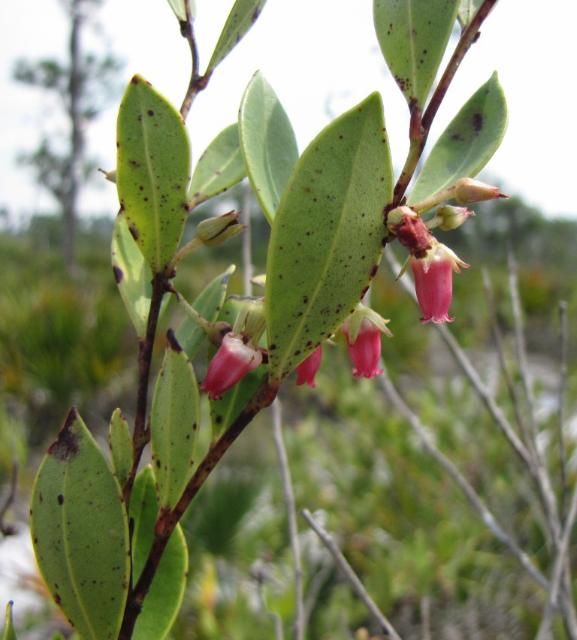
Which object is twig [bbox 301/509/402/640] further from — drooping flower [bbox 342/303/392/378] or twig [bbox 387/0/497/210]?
twig [bbox 387/0/497/210]

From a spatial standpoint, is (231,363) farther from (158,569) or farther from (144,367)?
(158,569)

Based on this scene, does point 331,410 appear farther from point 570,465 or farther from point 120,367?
point 570,465

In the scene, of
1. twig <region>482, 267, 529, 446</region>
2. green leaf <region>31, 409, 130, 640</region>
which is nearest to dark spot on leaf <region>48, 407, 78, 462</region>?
green leaf <region>31, 409, 130, 640</region>

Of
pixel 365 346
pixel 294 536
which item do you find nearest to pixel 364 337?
pixel 365 346

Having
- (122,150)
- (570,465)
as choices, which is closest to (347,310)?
(122,150)

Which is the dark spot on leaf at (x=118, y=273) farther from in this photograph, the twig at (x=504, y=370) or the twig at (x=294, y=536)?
the twig at (x=504, y=370)

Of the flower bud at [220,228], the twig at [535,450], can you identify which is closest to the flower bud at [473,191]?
the flower bud at [220,228]

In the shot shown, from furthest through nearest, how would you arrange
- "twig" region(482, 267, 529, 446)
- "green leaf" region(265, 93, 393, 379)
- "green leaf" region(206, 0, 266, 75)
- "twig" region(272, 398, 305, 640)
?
1. "twig" region(482, 267, 529, 446)
2. "twig" region(272, 398, 305, 640)
3. "green leaf" region(206, 0, 266, 75)
4. "green leaf" region(265, 93, 393, 379)
